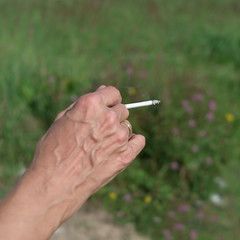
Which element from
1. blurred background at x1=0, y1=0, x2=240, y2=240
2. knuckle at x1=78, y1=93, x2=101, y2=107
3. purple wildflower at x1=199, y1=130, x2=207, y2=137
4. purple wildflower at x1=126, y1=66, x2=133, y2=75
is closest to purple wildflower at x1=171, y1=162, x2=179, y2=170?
blurred background at x1=0, y1=0, x2=240, y2=240

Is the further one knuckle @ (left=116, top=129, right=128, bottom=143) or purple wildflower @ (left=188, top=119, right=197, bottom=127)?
purple wildflower @ (left=188, top=119, right=197, bottom=127)

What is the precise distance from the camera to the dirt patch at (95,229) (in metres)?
3.04

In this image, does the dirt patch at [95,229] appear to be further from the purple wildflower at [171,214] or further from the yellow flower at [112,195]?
the purple wildflower at [171,214]

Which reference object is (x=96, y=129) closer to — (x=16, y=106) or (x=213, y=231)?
(x=213, y=231)

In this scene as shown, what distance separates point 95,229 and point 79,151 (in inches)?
81.8

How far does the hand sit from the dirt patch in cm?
195

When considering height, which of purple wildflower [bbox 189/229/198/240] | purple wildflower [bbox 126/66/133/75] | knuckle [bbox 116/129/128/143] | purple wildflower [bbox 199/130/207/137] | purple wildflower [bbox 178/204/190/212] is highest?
knuckle [bbox 116/129/128/143]

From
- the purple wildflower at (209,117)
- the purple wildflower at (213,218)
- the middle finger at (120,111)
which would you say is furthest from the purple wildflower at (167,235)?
the middle finger at (120,111)

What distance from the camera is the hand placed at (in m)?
1.11

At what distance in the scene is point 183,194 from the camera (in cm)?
343

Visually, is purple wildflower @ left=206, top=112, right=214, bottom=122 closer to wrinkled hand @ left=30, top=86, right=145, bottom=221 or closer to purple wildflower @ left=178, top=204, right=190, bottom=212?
purple wildflower @ left=178, top=204, right=190, bottom=212

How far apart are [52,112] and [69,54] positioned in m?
1.36

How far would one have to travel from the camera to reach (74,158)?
1.14m

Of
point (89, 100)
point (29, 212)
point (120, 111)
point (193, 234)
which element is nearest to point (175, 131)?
point (193, 234)
